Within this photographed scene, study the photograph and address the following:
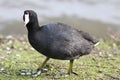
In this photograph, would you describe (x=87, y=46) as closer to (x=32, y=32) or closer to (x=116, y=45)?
(x=32, y=32)

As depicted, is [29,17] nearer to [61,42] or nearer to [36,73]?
[61,42]

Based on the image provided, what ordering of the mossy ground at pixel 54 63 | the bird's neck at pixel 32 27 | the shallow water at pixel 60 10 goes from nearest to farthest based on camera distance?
the bird's neck at pixel 32 27, the mossy ground at pixel 54 63, the shallow water at pixel 60 10

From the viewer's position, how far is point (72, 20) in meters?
14.3

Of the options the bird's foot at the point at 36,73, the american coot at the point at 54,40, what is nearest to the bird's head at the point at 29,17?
the american coot at the point at 54,40

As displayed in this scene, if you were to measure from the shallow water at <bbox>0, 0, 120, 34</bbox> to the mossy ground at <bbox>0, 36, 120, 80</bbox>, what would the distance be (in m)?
3.30

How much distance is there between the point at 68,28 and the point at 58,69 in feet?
3.05

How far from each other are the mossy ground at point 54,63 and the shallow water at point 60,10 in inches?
130

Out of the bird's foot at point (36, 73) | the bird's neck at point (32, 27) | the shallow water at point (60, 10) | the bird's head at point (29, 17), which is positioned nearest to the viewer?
the bird's head at point (29, 17)

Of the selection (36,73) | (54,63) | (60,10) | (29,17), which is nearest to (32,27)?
(29,17)

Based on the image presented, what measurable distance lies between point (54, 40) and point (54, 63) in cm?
139

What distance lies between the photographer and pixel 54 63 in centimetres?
877

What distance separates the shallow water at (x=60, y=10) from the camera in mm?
14047

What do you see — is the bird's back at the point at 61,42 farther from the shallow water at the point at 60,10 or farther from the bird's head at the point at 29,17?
the shallow water at the point at 60,10

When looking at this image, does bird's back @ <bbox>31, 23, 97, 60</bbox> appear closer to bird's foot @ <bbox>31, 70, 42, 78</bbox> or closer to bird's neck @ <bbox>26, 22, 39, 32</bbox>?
bird's neck @ <bbox>26, 22, 39, 32</bbox>
